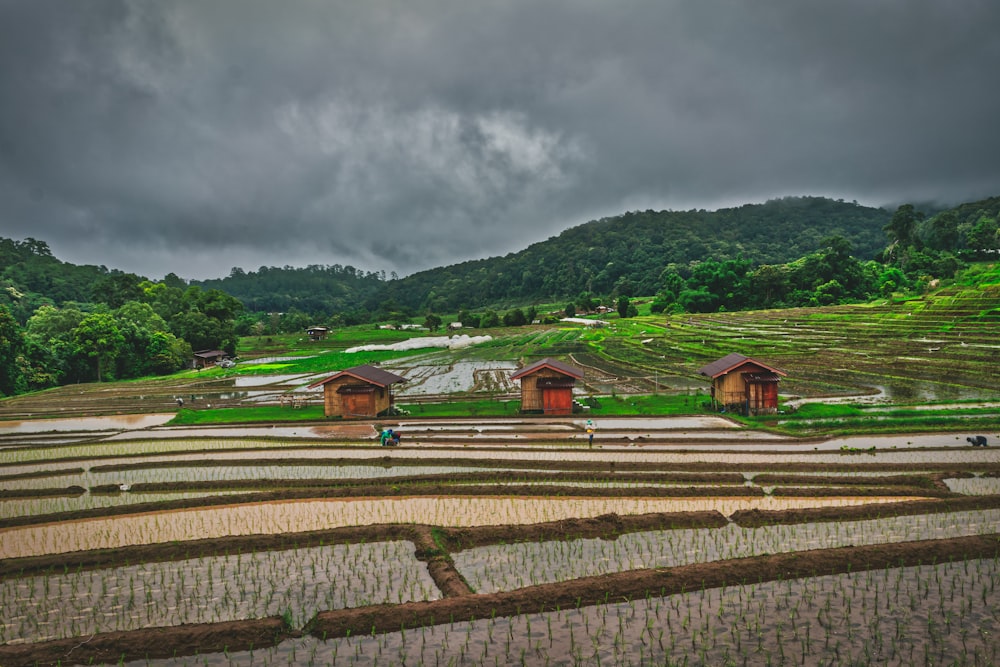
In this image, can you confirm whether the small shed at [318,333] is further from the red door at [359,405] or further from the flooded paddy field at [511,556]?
the flooded paddy field at [511,556]

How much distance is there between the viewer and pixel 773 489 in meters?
15.2

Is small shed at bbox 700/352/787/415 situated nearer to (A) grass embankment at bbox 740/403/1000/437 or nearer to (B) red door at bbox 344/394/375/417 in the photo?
(A) grass embankment at bbox 740/403/1000/437

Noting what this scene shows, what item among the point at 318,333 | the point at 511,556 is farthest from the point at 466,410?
the point at 318,333

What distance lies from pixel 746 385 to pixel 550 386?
9.78 metres

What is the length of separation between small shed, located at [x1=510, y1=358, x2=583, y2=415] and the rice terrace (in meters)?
0.85

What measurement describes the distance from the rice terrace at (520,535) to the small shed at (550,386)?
0.85m

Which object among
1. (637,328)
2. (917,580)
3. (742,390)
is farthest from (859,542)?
(637,328)

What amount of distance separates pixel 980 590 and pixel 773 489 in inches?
235

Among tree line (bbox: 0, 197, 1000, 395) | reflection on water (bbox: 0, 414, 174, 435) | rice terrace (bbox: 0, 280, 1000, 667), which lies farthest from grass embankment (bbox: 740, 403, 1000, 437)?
tree line (bbox: 0, 197, 1000, 395)

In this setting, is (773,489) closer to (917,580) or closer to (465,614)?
(917,580)

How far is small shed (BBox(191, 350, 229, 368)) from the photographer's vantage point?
66.2m

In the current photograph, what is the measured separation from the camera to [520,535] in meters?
12.4

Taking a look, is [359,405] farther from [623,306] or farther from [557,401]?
[623,306]

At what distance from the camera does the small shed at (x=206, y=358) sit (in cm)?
6619
